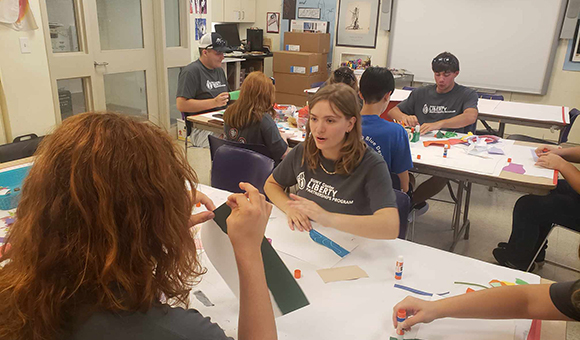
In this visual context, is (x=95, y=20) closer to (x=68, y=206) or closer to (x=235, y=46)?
(x=235, y=46)

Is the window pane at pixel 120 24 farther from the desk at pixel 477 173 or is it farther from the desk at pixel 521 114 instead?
the desk at pixel 477 173

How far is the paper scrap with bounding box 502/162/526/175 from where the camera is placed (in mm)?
2434

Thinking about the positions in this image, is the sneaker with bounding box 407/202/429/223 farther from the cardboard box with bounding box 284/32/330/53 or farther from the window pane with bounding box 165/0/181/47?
the cardboard box with bounding box 284/32/330/53

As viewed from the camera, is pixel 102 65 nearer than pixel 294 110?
No

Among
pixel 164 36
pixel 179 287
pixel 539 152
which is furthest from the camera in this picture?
pixel 164 36

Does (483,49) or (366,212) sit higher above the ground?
(483,49)

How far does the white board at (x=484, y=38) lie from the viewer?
538 cm

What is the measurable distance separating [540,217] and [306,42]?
480 centimetres

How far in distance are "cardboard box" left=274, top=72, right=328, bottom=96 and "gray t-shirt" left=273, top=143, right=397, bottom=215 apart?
470cm

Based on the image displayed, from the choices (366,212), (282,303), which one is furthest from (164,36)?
(282,303)

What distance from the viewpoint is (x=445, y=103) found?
3.46 meters

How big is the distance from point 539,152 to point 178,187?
2.65 metres

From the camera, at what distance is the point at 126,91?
4.88 m

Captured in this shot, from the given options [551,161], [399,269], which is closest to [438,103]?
[551,161]
